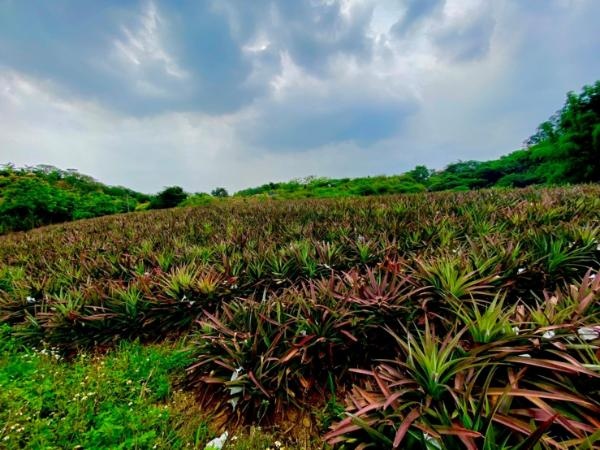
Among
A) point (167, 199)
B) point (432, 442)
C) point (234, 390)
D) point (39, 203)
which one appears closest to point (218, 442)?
point (234, 390)

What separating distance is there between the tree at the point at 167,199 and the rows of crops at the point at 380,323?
39.9 feet

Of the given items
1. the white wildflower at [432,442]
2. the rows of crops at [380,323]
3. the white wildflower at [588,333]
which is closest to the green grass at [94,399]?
the rows of crops at [380,323]

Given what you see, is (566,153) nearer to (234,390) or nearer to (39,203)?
(234,390)

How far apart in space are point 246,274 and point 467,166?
81.3 feet

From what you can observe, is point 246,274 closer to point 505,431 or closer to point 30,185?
point 505,431

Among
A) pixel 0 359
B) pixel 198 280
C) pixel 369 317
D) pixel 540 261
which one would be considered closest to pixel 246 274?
pixel 198 280

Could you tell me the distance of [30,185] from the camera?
11414mm

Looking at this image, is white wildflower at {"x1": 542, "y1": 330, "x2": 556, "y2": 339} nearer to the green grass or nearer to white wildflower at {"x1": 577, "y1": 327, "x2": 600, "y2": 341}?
white wildflower at {"x1": 577, "y1": 327, "x2": 600, "y2": 341}

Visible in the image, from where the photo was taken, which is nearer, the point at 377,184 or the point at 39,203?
the point at 39,203

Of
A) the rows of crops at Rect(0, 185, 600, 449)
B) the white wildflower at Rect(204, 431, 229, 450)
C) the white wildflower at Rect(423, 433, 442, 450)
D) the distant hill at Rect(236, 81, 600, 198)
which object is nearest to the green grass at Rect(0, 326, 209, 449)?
the white wildflower at Rect(204, 431, 229, 450)

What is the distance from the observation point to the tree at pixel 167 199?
15.6m

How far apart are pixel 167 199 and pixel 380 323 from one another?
53.5 feet

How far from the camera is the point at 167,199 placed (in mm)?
15695

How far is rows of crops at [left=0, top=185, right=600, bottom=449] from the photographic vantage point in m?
1.02
